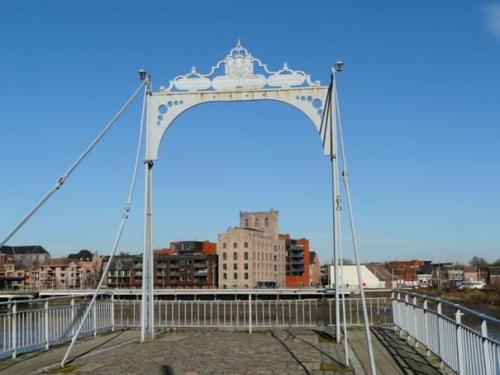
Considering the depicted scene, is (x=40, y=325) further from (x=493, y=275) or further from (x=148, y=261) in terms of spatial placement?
(x=493, y=275)

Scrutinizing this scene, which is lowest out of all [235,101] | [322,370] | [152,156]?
[322,370]

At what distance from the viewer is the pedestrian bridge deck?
8.20m

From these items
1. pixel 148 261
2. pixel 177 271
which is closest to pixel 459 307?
pixel 148 261

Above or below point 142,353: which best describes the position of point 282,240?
above

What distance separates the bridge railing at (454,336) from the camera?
5.88m

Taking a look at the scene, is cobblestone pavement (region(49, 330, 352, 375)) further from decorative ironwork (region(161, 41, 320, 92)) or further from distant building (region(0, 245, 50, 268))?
distant building (region(0, 245, 50, 268))

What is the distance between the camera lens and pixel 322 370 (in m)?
8.02

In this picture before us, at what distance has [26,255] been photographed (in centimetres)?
14688

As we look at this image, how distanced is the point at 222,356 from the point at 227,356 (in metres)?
0.08

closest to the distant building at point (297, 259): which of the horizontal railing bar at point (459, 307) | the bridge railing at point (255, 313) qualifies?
the bridge railing at point (255, 313)

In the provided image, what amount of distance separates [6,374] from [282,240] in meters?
110

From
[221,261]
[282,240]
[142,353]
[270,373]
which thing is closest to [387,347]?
[270,373]

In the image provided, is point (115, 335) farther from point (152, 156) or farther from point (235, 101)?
point (235, 101)

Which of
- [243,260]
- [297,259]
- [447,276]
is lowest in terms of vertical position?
[447,276]
